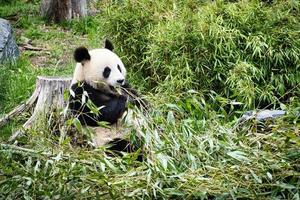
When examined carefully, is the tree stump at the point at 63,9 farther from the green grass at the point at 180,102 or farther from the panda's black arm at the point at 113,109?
the panda's black arm at the point at 113,109

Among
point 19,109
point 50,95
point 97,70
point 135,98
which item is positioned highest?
point 97,70

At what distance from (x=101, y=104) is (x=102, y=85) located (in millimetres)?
151

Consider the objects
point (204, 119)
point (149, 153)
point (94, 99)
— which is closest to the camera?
point (149, 153)

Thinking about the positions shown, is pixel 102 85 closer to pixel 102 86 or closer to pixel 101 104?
pixel 102 86

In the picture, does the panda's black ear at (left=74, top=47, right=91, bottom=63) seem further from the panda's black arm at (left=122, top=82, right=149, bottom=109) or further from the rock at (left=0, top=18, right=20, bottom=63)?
the rock at (left=0, top=18, right=20, bottom=63)

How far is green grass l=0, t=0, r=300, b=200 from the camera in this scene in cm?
300

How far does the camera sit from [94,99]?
168 inches

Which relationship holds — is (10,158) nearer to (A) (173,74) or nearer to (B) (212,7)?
(A) (173,74)

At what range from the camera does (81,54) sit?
14.0 ft

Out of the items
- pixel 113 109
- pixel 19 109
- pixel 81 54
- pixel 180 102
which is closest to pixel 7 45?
pixel 19 109

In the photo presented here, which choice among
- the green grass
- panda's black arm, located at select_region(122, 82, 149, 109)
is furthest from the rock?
panda's black arm, located at select_region(122, 82, 149, 109)

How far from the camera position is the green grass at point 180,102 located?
9.86 ft

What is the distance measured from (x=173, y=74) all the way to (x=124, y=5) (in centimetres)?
99

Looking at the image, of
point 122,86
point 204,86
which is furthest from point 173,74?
point 122,86
